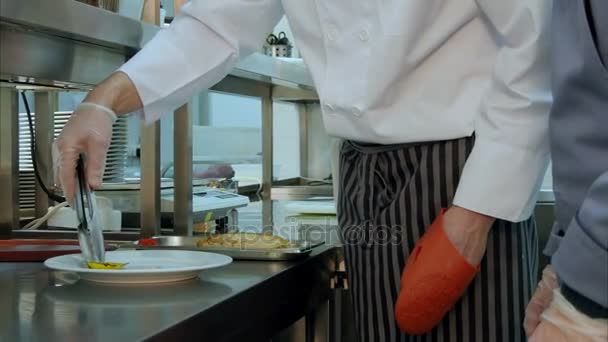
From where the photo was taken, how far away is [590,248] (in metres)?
0.71

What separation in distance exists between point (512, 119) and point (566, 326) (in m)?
0.34

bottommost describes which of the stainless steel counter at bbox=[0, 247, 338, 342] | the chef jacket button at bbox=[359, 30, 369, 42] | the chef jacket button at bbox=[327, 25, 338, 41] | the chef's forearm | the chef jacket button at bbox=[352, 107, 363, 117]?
the stainless steel counter at bbox=[0, 247, 338, 342]

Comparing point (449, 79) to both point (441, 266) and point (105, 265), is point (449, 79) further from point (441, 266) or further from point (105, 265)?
point (105, 265)

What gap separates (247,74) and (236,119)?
1.46m

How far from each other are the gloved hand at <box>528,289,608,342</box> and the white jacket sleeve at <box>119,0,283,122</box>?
71 cm

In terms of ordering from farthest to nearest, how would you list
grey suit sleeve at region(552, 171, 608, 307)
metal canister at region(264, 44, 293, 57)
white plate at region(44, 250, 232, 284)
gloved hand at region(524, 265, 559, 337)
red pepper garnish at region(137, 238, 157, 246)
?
metal canister at region(264, 44, 293, 57) < red pepper garnish at region(137, 238, 157, 246) < white plate at region(44, 250, 232, 284) < gloved hand at region(524, 265, 559, 337) < grey suit sleeve at region(552, 171, 608, 307)

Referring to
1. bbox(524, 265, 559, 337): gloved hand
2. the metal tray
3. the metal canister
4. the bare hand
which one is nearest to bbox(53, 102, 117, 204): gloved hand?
the metal tray

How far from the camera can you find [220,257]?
3.76 ft

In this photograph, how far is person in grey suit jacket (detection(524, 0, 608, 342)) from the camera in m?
0.71

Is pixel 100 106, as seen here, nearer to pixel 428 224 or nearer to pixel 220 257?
pixel 220 257

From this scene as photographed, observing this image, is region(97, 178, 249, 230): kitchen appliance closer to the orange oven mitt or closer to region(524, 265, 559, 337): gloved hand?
the orange oven mitt

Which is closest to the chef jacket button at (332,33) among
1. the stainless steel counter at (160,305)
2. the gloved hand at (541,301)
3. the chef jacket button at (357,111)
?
the chef jacket button at (357,111)

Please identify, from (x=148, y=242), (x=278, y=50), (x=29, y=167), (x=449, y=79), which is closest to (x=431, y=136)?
(x=449, y=79)

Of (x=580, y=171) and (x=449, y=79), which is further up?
(x=449, y=79)
